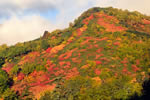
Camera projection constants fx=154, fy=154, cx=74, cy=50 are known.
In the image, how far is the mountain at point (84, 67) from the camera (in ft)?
104

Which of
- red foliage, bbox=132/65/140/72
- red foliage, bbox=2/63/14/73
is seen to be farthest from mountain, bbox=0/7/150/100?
red foliage, bbox=132/65/140/72

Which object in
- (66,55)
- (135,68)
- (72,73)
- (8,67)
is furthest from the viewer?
(8,67)

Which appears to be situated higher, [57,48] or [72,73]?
[57,48]

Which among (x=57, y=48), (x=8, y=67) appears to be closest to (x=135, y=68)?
(x=57, y=48)

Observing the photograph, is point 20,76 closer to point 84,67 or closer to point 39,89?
point 39,89

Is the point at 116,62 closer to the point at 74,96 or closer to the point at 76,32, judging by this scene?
the point at 74,96

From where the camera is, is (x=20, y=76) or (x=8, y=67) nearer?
(x=20, y=76)

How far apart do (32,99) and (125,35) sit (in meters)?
49.7

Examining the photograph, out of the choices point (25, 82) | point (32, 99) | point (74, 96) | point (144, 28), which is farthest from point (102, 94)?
point (144, 28)

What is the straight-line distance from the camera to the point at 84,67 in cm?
5047

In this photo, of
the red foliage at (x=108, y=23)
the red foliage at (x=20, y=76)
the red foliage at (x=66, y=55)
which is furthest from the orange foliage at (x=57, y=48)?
the red foliage at (x=108, y=23)

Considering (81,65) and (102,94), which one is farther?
(81,65)

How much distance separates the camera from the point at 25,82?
51625 millimetres

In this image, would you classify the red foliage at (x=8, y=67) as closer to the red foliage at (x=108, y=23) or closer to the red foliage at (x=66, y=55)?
the red foliage at (x=66, y=55)
